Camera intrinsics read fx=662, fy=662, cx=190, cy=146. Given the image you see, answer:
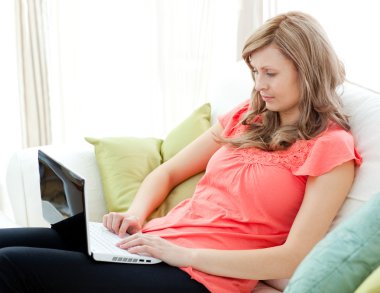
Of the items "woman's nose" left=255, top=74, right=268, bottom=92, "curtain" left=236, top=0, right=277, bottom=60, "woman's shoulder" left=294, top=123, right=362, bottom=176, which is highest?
"curtain" left=236, top=0, right=277, bottom=60

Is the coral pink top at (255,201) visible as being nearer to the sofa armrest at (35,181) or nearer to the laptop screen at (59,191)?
the laptop screen at (59,191)

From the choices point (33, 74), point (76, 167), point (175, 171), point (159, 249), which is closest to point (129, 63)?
point (33, 74)

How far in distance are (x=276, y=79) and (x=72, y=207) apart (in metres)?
0.62

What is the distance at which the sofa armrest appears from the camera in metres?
2.13

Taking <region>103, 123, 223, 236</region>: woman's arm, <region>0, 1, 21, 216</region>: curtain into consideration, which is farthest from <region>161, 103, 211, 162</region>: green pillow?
<region>0, 1, 21, 216</region>: curtain

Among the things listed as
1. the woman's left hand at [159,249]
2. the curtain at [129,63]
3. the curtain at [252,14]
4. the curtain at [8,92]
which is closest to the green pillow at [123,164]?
the woman's left hand at [159,249]

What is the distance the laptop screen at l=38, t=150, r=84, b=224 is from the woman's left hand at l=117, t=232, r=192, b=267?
17 cm

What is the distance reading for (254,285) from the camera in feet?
5.58

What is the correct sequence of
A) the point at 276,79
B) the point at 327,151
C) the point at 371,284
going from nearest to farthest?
the point at 371,284 → the point at 327,151 → the point at 276,79

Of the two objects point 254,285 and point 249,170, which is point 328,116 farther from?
point 254,285

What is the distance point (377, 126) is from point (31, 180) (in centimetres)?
110

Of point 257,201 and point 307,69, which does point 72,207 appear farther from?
point 307,69

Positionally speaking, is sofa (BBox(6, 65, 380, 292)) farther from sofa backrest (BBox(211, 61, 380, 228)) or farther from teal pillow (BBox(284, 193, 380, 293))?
teal pillow (BBox(284, 193, 380, 293))

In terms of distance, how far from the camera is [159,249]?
163cm
